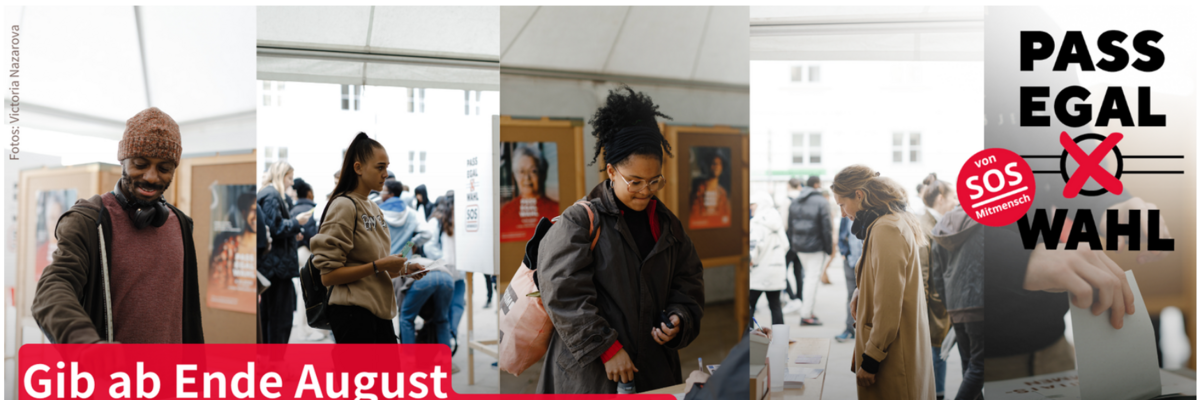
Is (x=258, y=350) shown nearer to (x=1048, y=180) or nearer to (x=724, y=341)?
(x=724, y=341)

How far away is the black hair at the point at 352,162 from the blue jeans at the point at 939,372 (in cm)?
280

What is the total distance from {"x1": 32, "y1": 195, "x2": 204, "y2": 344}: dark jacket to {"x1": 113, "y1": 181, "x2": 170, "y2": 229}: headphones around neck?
8cm

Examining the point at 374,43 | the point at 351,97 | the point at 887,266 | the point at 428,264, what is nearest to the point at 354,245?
the point at 428,264

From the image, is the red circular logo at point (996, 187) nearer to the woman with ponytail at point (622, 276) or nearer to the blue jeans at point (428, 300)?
the woman with ponytail at point (622, 276)

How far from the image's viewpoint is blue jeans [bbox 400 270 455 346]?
324 cm

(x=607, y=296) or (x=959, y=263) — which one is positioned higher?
(x=959, y=263)

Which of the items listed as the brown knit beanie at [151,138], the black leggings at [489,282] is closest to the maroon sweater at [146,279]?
the brown knit beanie at [151,138]

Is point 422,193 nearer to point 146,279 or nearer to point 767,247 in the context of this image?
point 146,279

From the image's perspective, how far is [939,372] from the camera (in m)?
3.17

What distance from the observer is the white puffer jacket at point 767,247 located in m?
3.14

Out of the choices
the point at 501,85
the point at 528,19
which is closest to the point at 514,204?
the point at 501,85

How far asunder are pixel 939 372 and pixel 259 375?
3.30m

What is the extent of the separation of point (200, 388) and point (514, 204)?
1.79 m

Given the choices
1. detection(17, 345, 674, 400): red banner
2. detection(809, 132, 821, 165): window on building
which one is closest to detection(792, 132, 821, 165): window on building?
detection(809, 132, 821, 165): window on building
